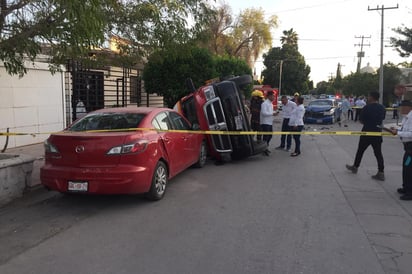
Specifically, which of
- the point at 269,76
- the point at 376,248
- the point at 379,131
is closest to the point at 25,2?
the point at 376,248

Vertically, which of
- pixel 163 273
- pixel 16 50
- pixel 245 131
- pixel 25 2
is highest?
pixel 25 2

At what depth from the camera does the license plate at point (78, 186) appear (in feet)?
18.3

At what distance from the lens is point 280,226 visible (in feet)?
16.5

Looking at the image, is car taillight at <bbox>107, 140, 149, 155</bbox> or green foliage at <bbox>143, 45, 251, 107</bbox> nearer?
car taillight at <bbox>107, 140, 149, 155</bbox>

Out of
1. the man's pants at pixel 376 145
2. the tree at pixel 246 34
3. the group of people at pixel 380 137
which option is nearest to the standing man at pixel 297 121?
the group of people at pixel 380 137

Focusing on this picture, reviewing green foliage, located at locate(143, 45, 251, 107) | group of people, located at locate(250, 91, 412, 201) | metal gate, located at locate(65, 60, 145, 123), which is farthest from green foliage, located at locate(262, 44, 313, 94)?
group of people, located at locate(250, 91, 412, 201)

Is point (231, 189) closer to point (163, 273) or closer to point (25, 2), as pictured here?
point (163, 273)

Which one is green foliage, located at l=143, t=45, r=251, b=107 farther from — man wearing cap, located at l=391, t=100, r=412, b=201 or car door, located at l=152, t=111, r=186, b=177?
man wearing cap, located at l=391, t=100, r=412, b=201

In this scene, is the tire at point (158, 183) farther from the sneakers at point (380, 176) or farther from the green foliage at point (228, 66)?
the green foliage at point (228, 66)

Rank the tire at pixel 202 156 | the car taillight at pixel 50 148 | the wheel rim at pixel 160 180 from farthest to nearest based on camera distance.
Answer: the tire at pixel 202 156 → the wheel rim at pixel 160 180 → the car taillight at pixel 50 148

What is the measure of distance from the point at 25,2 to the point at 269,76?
69674 millimetres

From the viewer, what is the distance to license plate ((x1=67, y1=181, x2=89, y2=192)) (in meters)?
5.59

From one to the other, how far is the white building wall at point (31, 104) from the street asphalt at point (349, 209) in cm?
81

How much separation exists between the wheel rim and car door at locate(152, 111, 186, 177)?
0.99 ft
